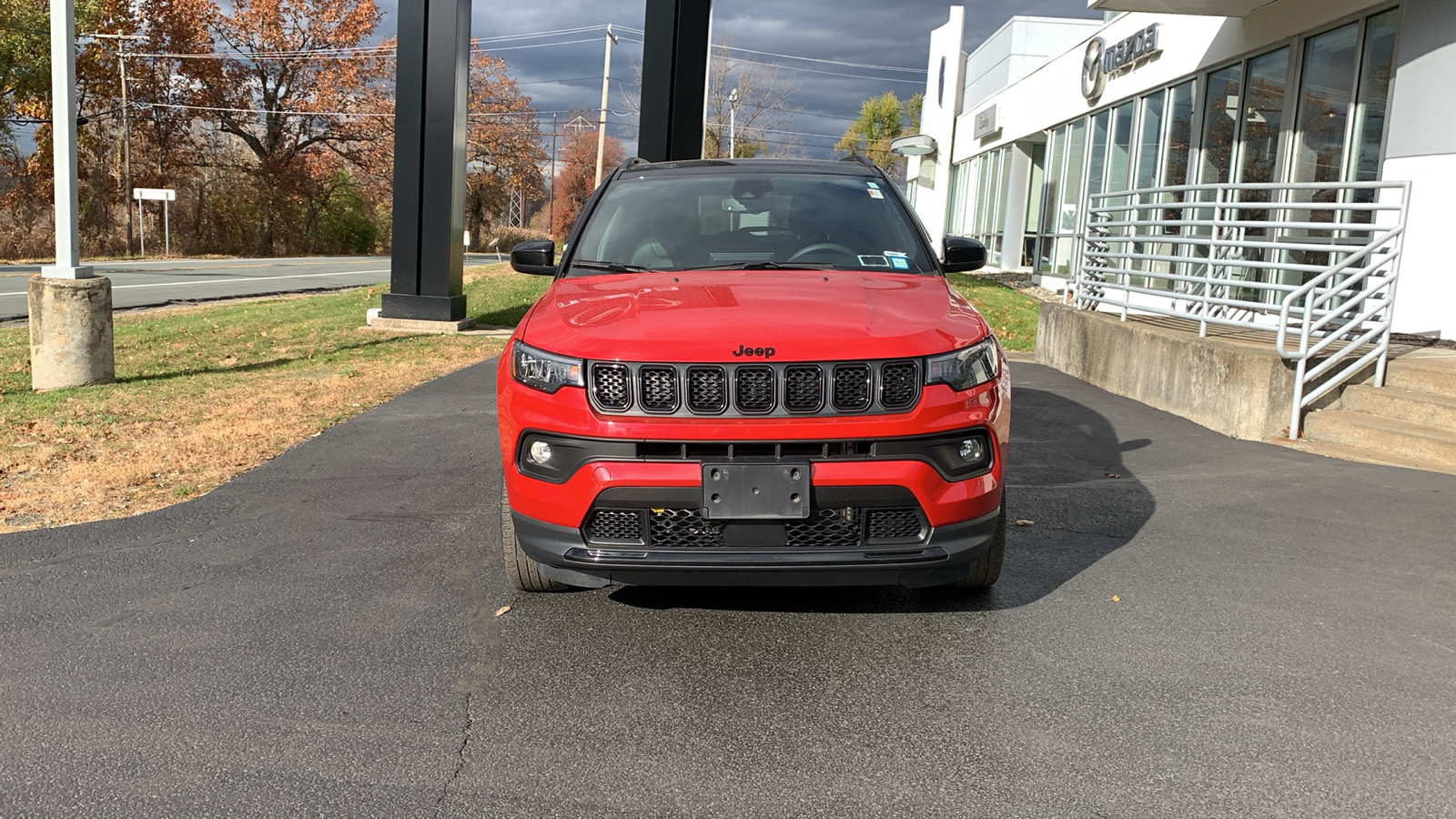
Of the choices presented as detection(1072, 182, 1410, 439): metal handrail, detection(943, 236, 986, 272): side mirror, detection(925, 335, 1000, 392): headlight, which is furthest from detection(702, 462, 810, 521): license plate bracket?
detection(1072, 182, 1410, 439): metal handrail

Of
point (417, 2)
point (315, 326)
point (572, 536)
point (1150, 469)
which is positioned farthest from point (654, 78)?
point (572, 536)

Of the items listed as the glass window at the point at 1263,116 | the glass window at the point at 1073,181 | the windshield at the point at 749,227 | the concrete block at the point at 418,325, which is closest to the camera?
the windshield at the point at 749,227

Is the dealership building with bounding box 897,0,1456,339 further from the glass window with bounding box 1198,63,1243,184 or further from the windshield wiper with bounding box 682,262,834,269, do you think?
the windshield wiper with bounding box 682,262,834,269

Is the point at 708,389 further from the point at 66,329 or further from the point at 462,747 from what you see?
the point at 66,329

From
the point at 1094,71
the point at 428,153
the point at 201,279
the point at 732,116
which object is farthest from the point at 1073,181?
the point at 732,116

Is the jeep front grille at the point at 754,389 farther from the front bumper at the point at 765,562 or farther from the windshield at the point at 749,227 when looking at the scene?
the windshield at the point at 749,227

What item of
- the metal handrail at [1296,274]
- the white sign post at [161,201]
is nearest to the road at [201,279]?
the white sign post at [161,201]

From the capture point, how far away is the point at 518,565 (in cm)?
443

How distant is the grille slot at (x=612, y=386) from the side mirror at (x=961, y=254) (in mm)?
2115

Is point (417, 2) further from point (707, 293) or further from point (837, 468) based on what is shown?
point (837, 468)

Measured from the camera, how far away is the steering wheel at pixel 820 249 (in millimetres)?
5062

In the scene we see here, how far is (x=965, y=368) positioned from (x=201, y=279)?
26123 millimetres

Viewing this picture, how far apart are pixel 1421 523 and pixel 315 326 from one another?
12589mm

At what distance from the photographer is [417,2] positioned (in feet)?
46.4
